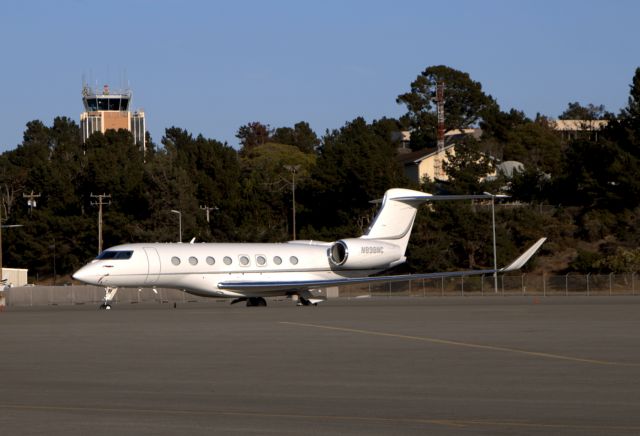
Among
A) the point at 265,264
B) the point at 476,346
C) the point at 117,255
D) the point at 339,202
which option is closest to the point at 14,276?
the point at 339,202

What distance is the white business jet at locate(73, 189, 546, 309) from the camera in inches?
1726

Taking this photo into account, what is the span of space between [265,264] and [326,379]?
30432mm

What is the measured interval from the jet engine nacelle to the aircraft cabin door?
7.58 meters

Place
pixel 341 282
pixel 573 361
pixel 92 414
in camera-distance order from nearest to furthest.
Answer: pixel 92 414
pixel 573 361
pixel 341 282

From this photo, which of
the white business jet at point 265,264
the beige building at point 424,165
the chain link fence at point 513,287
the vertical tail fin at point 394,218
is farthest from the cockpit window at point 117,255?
the beige building at point 424,165

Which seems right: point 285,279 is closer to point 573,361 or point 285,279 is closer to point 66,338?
point 66,338

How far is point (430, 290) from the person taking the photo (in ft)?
222

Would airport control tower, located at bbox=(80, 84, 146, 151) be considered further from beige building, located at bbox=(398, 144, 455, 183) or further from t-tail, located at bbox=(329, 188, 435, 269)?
t-tail, located at bbox=(329, 188, 435, 269)

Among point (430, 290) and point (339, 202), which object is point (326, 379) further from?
point (339, 202)

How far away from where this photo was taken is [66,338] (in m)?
25.6

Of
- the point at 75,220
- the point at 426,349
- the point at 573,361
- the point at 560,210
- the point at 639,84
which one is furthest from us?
the point at 75,220

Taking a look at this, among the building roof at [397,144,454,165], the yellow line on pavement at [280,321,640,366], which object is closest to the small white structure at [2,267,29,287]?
the building roof at [397,144,454,165]

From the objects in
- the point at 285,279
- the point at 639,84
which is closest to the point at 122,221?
the point at 639,84

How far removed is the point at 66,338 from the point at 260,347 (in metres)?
5.56
